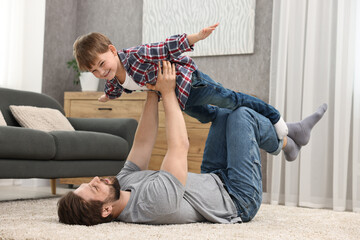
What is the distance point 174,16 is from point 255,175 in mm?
2690

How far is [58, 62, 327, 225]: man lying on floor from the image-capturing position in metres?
1.64

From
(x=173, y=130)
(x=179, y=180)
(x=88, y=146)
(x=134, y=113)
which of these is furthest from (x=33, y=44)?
(x=179, y=180)

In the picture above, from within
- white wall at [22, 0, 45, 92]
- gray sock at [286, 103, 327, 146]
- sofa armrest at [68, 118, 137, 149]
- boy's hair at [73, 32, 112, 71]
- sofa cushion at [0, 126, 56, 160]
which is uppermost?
white wall at [22, 0, 45, 92]

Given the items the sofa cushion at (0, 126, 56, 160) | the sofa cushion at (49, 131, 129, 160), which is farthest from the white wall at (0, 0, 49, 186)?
the sofa cushion at (0, 126, 56, 160)

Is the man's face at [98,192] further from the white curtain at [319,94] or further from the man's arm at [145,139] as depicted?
the white curtain at [319,94]

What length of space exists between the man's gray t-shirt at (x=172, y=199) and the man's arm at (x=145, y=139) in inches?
1.6

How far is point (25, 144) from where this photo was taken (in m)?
2.60

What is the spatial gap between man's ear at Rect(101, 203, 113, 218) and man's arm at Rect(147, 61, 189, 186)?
0.84 ft

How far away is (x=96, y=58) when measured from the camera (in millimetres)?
1879

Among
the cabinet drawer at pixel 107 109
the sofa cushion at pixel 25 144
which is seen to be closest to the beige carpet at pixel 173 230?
the sofa cushion at pixel 25 144

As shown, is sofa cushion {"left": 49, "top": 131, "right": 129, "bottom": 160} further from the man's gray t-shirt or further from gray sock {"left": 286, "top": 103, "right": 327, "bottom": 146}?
gray sock {"left": 286, "top": 103, "right": 327, "bottom": 146}

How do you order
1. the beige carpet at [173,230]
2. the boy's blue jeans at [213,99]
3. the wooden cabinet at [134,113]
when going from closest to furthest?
the beige carpet at [173,230] < the boy's blue jeans at [213,99] < the wooden cabinet at [134,113]

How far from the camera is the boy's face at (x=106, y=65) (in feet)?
6.21

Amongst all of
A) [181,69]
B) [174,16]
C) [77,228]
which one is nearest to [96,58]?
[181,69]
